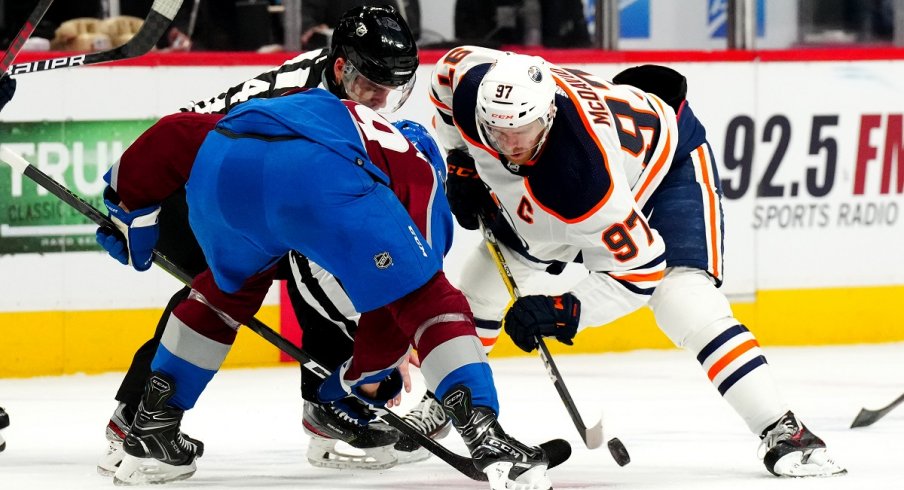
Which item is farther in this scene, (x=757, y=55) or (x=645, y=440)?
(x=757, y=55)

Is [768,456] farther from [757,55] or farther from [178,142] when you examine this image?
[757,55]

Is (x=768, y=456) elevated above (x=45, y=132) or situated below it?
below

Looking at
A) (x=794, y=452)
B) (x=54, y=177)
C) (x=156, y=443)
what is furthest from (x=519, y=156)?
(x=54, y=177)

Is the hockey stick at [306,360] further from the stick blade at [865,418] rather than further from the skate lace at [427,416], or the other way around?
the stick blade at [865,418]

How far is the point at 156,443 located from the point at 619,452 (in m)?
0.95

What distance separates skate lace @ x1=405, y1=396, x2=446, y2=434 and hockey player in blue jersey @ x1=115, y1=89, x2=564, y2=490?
1.84 feet

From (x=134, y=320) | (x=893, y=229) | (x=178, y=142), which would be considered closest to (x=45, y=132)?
(x=134, y=320)

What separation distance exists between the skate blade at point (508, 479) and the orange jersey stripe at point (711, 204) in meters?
0.75

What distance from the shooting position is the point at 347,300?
322 cm

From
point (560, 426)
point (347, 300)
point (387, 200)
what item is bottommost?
point (560, 426)

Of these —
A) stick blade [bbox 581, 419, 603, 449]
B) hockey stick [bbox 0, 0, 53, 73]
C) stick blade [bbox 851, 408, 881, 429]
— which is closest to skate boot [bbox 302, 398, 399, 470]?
stick blade [bbox 581, 419, 603, 449]

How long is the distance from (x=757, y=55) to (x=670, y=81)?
6.04 feet

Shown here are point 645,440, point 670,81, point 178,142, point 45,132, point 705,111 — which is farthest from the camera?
point 705,111

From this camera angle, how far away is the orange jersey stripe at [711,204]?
321 centimetres
